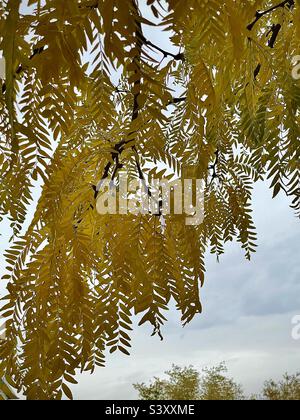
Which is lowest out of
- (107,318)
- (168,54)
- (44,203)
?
(107,318)

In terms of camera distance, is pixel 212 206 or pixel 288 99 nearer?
pixel 288 99

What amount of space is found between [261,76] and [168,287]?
492 millimetres

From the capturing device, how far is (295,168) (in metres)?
0.99

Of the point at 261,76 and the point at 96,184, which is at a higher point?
the point at 261,76

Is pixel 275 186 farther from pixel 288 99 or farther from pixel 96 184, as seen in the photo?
pixel 96 184

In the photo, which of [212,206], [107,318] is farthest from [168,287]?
[212,206]

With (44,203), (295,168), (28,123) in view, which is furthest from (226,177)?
(28,123)

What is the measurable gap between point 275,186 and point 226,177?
1000 millimetres

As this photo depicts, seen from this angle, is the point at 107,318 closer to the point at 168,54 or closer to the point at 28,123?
the point at 28,123

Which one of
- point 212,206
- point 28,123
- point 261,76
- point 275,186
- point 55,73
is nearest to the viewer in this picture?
point 55,73

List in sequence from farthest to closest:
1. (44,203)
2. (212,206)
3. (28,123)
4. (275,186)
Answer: (212,206), (275,186), (44,203), (28,123)
